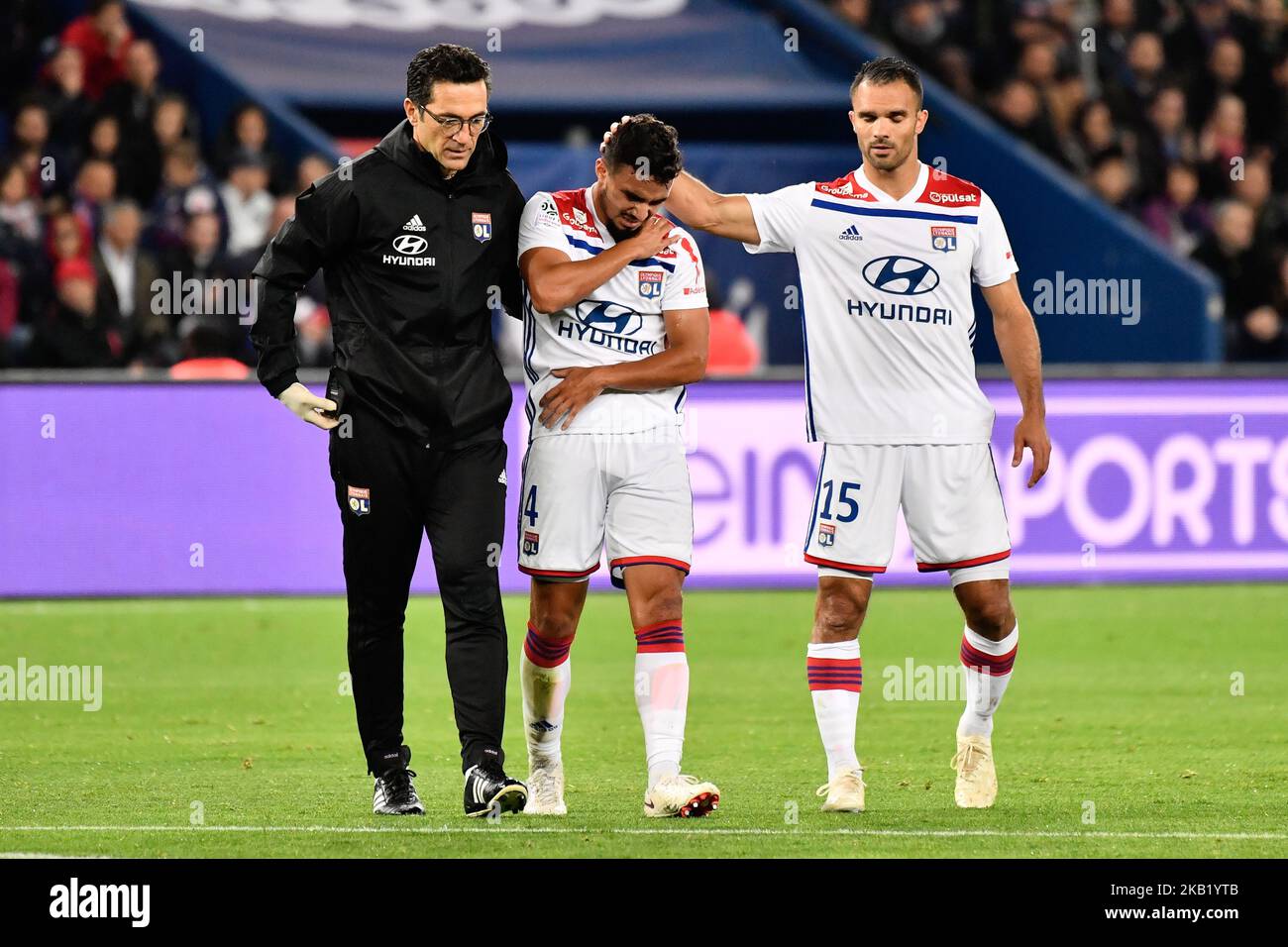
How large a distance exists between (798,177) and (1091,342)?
9.98 feet

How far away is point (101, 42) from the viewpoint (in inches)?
691

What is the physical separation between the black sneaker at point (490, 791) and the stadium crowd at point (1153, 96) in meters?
13.5

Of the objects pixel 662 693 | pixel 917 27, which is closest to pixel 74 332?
pixel 917 27

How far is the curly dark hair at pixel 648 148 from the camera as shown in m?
6.60

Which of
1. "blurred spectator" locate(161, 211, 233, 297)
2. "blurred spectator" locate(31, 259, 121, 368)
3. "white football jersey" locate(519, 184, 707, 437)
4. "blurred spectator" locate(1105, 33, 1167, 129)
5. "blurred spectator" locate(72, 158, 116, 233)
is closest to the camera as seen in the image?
"white football jersey" locate(519, 184, 707, 437)

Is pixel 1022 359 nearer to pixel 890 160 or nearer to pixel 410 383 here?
pixel 890 160

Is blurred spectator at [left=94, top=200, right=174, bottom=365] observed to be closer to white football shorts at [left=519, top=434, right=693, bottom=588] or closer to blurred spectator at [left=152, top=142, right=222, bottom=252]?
blurred spectator at [left=152, top=142, right=222, bottom=252]

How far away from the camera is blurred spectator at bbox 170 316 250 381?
13.6 metres

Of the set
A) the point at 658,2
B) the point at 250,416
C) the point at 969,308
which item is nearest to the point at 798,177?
the point at 658,2

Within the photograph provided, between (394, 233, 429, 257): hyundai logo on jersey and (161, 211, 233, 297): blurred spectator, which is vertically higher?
(161, 211, 233, 297): blurred spectator

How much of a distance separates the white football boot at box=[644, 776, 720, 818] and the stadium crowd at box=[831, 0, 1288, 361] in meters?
13.2

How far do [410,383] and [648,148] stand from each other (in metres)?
1.04

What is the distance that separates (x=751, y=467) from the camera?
44.9 feet

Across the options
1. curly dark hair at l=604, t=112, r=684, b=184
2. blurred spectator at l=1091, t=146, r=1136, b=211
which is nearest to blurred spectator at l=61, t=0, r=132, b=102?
blurred spectator at l=1091, t=146, r=1136, b=211
